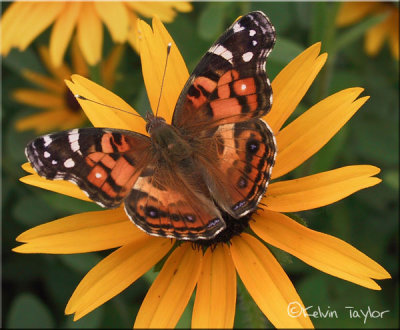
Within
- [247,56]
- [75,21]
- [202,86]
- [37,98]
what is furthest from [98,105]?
[37,98]

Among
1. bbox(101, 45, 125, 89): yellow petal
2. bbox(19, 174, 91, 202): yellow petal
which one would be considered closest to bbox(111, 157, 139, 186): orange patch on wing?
bbox(19, 174, 91, 202): yellow petal

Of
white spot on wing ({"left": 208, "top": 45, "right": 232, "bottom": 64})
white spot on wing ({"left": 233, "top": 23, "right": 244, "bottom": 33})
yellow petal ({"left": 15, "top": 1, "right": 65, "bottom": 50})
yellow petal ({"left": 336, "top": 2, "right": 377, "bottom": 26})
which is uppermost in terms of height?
yellow petal ({"left": 15, "top": 1, "right": 65, "bottom": 50})

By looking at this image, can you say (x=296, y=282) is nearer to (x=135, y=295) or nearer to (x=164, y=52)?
(x=135, y=295)

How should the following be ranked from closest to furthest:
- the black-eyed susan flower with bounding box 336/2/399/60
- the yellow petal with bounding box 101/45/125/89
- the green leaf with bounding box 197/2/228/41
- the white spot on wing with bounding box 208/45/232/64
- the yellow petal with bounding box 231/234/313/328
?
the yellow petal with bounding box 231/234/313/328 → the white spot on wing with bounding box 208/45/232/64 → the green leaf with bounding box 197/2/228/41 → the black-eyed susan flower with bounding box 336/2/399/60 → the yellow petal with bounding box 101/45/125/89

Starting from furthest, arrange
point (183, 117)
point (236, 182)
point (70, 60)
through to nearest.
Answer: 1. point (70, 60)
2. point (183, 117)
3. point (236, 182)

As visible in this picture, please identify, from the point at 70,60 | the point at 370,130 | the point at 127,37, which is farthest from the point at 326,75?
the point at 70,60

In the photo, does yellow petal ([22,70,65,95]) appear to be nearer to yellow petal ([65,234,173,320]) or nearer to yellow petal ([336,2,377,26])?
yellow petal ([336,2,377,26])

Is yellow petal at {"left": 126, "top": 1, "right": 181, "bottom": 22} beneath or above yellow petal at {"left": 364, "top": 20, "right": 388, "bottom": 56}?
above
